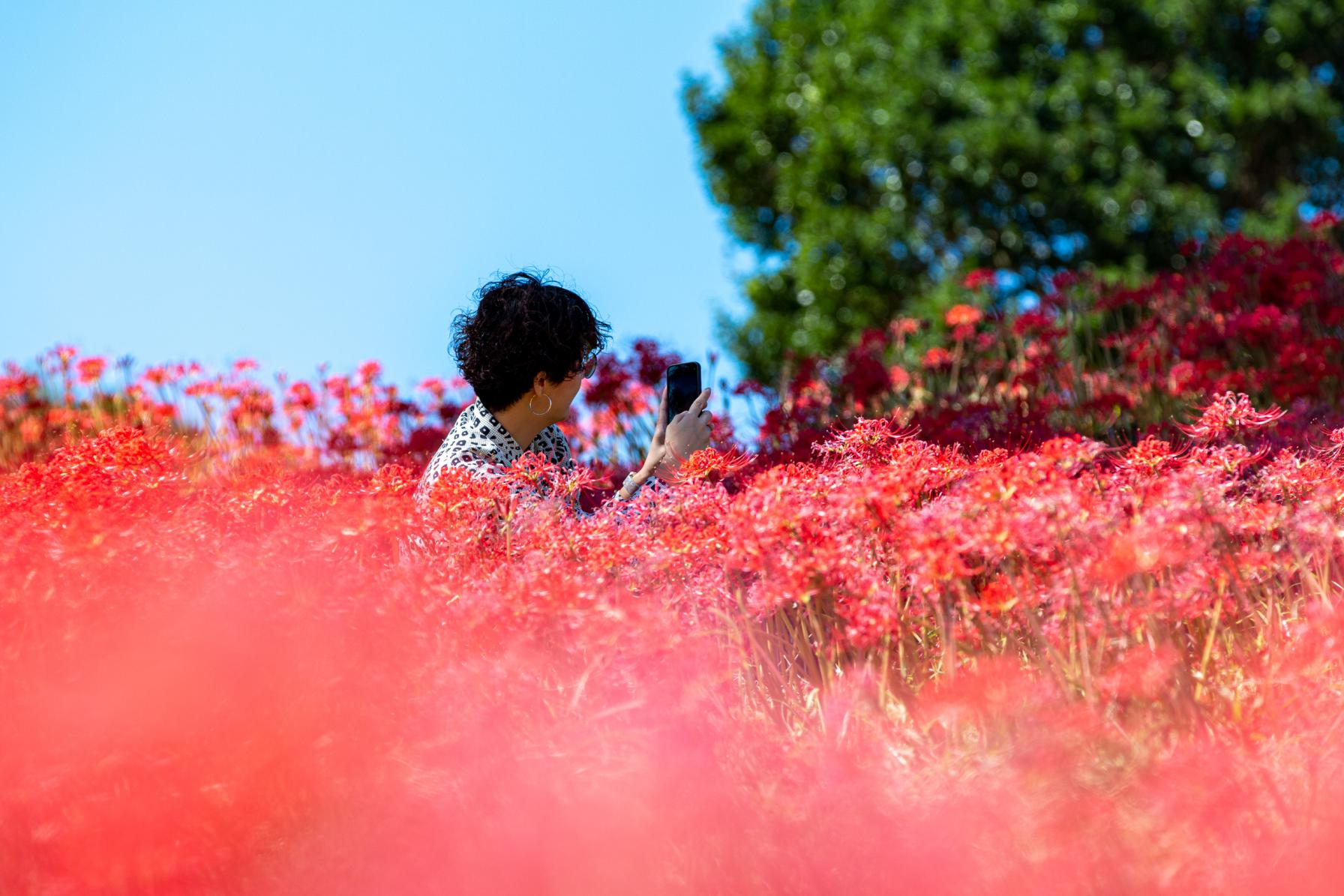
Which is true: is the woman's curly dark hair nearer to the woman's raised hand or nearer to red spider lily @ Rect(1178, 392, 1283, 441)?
the woman's raised hand

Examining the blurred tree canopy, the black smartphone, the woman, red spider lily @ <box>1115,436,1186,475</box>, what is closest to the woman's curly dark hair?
the woman

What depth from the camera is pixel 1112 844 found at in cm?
215

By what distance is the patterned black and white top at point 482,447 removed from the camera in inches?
155

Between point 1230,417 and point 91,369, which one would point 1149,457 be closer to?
point 1230,417

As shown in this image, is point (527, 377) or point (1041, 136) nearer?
point (527, 377)

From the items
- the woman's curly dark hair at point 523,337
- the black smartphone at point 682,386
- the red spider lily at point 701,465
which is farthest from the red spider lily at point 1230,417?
the woman's curly dark hair at point 523,337

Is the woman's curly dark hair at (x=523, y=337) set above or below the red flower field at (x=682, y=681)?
above

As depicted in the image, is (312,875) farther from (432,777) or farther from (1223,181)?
(1223,181)

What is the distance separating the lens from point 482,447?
4.05 meters

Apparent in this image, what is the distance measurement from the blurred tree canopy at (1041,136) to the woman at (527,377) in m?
10.8

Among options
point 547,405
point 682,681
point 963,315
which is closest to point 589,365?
point 547,405

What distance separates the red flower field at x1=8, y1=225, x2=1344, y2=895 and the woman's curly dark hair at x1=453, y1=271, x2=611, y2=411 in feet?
2.53

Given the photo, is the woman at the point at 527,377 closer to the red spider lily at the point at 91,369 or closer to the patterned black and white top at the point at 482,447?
the patterned black and white top at the point at 482,447

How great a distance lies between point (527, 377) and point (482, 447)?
0.92 ft
